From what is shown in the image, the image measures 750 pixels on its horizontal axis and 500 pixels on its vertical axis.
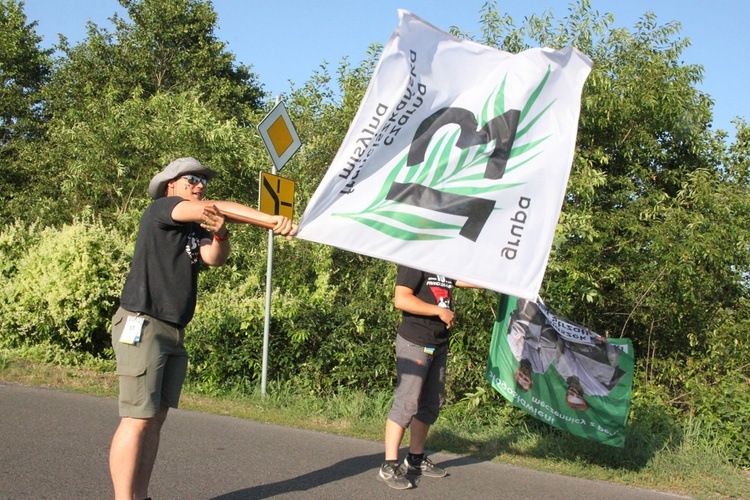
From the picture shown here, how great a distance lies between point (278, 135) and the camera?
25.8ft

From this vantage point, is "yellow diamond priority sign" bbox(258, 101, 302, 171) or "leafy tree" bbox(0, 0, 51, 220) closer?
"yellow diamond priority sign" bbox(258, 101, 302, 171)

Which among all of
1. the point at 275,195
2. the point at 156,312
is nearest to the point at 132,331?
the point at 156,312

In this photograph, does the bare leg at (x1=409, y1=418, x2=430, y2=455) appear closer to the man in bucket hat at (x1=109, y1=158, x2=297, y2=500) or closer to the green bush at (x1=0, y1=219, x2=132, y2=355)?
the man in bucket hat at (x1=109, y1=158, x2=297, y2=500)

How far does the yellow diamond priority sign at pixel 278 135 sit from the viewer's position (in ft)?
25.3

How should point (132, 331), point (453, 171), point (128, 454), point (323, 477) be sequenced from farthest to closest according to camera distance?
point (323, 477)
point (453, 171)
point (132, 331)
point (128, 454)

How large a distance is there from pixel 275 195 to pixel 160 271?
3.58m

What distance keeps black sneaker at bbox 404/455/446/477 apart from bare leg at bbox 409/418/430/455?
9 centimetres

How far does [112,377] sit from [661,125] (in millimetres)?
7361

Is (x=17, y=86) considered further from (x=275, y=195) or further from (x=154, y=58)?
(x=275, y=195)

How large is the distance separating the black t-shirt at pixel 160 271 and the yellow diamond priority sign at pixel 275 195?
3.11 m

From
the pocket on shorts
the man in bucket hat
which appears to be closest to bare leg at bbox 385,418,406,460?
the man in bucket hat

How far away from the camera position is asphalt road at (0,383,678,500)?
15.7 feet

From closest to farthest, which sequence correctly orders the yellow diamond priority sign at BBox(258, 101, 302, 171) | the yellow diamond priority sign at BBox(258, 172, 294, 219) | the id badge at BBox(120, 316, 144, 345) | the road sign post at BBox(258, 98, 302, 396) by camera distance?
the id badge at BBox(120, 316, 144, 345) < the yellow diamond priority sign at BBox(258, 172, 294, 219) < the road sign post at BBox(258, 98, 302, 396) < the yellow diamond priority sign at BBox(258, 101, 302, 171)

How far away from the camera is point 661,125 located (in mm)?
9820
